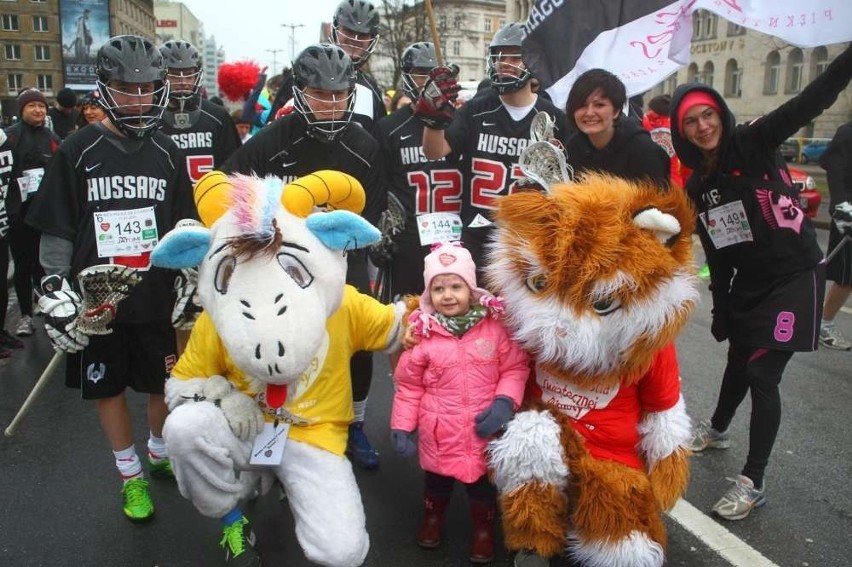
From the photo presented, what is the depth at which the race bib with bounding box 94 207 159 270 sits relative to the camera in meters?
3.11

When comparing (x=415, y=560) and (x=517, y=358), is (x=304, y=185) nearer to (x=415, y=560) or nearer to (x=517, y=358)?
(x=517, y=358)

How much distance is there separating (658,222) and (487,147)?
175cm

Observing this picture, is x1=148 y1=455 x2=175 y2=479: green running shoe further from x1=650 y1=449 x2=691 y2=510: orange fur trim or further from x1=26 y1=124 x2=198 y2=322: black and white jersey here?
x1=650 y1=449 x2=691 y2=510: orange fur trim

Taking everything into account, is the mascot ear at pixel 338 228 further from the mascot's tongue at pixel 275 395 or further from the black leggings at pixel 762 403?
the black leggings at pixel 762 403

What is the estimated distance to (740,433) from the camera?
4086 mm

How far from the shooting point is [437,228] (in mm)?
4180

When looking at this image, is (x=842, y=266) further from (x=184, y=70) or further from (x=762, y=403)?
(x=184, y=70)

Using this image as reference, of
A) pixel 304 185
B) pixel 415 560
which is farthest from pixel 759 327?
pixel 304 185

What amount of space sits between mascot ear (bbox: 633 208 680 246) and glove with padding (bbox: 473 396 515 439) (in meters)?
0.79

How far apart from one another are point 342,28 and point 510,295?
272 cm

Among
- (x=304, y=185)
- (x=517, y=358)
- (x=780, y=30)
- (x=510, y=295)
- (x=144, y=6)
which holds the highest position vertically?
(x=144, y=6)

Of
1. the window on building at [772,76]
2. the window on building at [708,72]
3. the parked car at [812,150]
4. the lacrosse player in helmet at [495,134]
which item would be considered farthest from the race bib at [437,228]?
the window on building at [708,72]

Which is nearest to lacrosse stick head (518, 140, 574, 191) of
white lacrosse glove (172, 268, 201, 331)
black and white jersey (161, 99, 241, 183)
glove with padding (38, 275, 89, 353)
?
white lacrosse glove (172, 268, 201, 331)

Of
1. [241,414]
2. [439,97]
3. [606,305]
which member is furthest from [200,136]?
[606,305]
